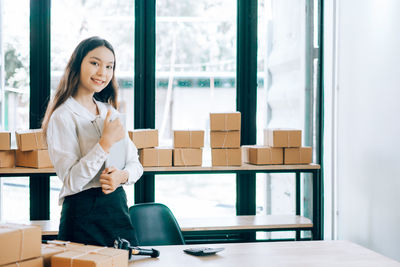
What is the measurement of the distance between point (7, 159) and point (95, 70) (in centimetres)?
132

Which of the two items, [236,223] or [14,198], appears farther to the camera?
[14,198]

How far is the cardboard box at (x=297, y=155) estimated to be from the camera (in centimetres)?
314

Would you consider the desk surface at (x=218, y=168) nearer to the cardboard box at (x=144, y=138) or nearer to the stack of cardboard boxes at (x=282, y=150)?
the stack of cardboard boxes at (x=282, y=150)

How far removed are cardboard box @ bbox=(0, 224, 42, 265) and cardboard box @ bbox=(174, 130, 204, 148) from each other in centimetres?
172

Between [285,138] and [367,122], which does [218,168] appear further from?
[367,122]

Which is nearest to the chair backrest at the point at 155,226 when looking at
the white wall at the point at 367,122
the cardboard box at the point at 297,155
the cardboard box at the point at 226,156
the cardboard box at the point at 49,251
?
the cardboard box at the point at 226,156

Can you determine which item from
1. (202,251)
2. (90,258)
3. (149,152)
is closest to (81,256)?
(90,258)

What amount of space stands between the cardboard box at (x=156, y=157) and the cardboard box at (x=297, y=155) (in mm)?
798

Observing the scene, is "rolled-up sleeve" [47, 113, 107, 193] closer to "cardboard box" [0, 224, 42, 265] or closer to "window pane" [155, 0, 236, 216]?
"cardboard box" [0, 224, 42, 265]

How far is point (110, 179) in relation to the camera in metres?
1.81

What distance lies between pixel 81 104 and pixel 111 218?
50 cm

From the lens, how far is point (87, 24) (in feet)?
11.2

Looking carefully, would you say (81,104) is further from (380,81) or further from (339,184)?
(339,184)

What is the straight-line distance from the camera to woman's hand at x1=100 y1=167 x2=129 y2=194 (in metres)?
1.81
